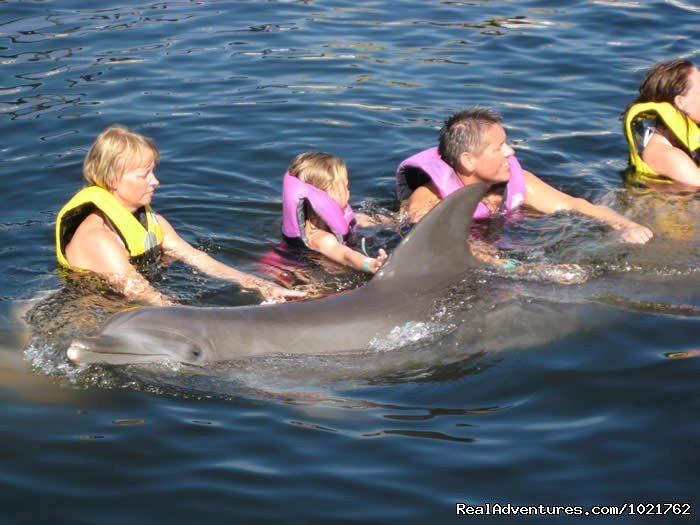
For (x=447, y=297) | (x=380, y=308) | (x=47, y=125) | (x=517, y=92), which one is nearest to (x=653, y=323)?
(x=447, y=297)

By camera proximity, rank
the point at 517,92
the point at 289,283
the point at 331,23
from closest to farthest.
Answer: the point at 289,283 < the point at 517,92 < the point at 331,23

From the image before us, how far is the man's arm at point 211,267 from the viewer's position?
851cm

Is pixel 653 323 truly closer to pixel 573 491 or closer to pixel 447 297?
pixel 447 297

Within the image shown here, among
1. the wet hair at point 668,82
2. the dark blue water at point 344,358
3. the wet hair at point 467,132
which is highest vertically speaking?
the wet hair at point 668,82

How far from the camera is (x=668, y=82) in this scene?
11.0m

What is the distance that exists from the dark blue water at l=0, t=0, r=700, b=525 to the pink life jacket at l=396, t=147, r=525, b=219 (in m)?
0.30

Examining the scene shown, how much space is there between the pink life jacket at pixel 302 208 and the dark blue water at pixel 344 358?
0.49 metres

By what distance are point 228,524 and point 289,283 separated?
12.3 feet

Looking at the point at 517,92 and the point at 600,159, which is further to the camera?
the point at 517,92

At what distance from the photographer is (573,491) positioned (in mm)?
5758

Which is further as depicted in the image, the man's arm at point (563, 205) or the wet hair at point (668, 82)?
the wet hair at point (668, 82)

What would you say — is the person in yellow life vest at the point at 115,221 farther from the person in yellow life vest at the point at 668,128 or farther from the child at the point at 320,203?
the person in yellow life vest at the point at 668,128

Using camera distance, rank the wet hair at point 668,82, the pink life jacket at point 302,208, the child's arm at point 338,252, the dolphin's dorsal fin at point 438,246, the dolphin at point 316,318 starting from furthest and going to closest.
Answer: the wet hair at point 668,82
the pink life jacket at point 302,208
the child's arm at point 338,252
the dolphin's dorsal fin at point 438,246
the dolphin at point 316,318

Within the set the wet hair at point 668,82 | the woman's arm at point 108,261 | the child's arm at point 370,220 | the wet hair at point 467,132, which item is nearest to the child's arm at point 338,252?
the child's arm at point 370,220
